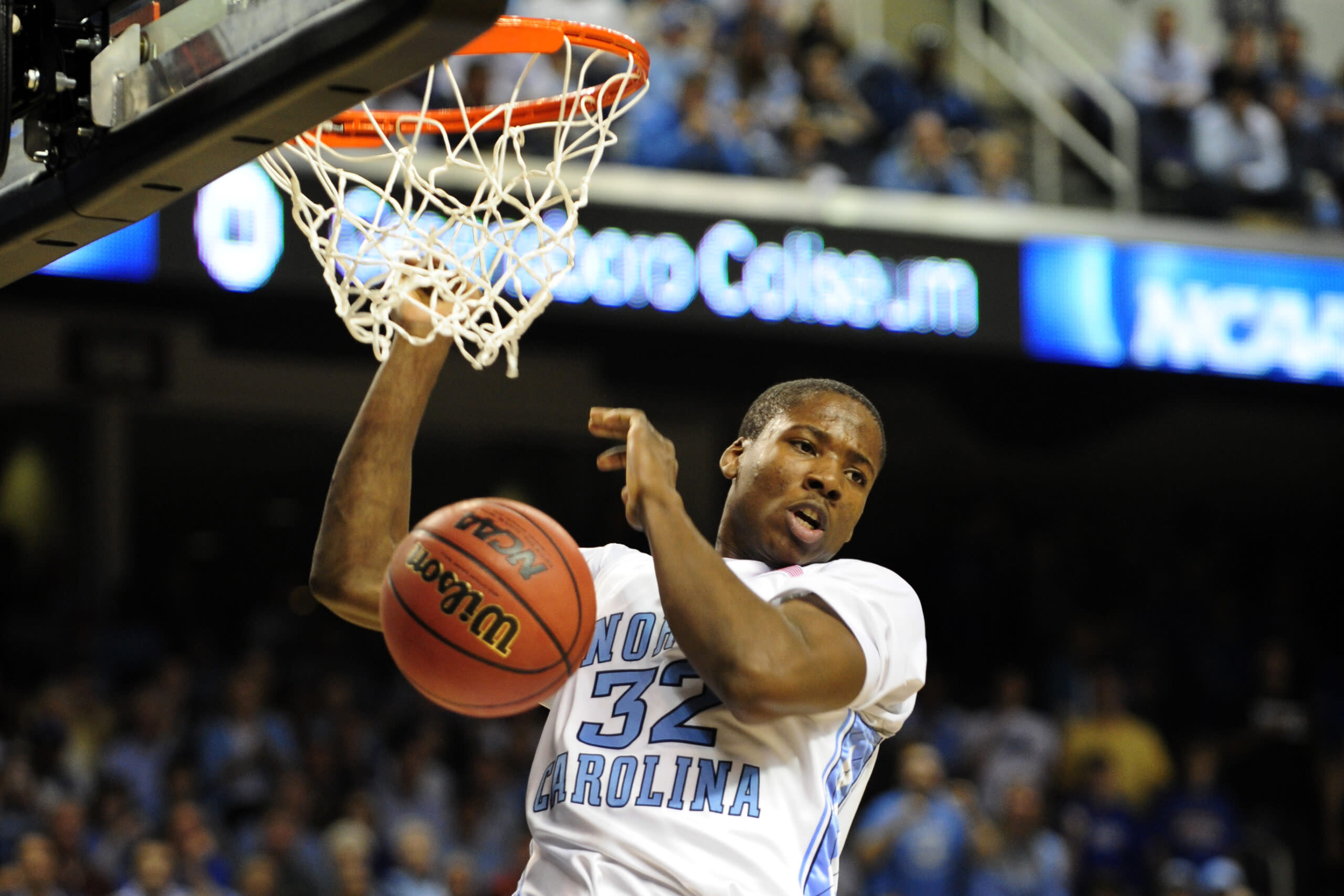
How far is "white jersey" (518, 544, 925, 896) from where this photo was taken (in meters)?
2.47

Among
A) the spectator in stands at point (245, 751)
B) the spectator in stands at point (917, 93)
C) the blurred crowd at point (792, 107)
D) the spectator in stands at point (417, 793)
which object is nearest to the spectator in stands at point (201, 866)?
the spectator in stands at point (245, 751)

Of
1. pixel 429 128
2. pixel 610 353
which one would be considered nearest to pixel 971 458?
pixel 610 353

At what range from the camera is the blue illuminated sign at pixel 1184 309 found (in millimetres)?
8859

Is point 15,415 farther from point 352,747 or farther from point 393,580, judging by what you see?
point 393,580

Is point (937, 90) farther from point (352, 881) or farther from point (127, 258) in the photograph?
point (352, 881)

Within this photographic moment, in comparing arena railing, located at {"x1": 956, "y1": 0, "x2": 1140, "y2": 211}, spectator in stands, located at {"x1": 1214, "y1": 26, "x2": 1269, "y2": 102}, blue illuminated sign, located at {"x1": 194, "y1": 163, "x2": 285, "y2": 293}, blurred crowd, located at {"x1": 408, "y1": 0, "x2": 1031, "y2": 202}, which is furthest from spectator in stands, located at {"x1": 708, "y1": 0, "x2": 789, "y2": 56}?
blue illuminated sign, located at {"x1": 194, "y1": 163, "x2": 285, "y2": 293}

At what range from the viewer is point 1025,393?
11.0 meters

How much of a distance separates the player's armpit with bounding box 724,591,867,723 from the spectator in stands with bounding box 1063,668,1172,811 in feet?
22.3

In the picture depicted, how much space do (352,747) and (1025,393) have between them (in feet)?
16.5

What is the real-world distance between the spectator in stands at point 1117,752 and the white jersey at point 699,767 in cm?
664

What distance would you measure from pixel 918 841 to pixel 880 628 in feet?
17.6

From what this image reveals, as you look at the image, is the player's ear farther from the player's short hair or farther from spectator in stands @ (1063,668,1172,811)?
spectator in stands @ (1063,668,1172,811)

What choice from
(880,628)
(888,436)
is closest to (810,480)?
(880,628)

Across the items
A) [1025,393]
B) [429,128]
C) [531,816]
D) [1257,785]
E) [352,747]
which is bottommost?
[1257,785]
